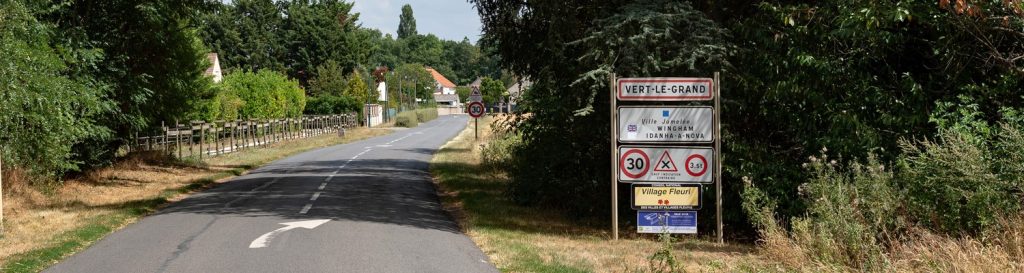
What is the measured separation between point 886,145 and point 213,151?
30936 mm

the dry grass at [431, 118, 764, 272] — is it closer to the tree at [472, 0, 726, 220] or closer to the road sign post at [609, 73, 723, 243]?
the road sign post at [609, 73, 723, 243]

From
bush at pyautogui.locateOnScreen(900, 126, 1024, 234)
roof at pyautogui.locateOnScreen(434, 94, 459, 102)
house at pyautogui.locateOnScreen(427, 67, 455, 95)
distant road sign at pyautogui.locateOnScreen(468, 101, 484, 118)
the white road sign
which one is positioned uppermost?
house at pyautogui.locateOnScreen(427, 67, 455, 95)

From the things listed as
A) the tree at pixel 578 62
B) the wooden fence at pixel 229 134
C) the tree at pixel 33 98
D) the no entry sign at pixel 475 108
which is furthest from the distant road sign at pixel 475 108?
the tree at pixel 33 98

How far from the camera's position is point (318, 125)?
2360 inches

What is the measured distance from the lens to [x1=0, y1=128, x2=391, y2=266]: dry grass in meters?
12.9

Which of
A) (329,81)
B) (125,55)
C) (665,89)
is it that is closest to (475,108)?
(125,55)

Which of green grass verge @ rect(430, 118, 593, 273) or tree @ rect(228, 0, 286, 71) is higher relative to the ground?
tree @ rect(228, 0, 286, 71)

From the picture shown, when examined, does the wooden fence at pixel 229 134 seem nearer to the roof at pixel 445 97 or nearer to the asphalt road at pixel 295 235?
the asphalt road at pixel 295 235

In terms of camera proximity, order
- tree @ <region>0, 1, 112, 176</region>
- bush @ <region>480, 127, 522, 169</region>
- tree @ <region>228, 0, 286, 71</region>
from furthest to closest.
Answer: tree @ <region>228, 0, 286, 71</region> → bush @ <region>480, 127, 522, 169</region> → tree @ <region>0, 1, 112, 176</region>

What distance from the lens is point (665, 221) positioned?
11953 millimetres

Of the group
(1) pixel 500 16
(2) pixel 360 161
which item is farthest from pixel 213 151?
(1) pixel 500 16

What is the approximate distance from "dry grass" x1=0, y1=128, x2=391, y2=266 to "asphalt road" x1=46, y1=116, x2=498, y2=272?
968mm

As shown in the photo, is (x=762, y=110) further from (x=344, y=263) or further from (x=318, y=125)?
(x=318, y=125)

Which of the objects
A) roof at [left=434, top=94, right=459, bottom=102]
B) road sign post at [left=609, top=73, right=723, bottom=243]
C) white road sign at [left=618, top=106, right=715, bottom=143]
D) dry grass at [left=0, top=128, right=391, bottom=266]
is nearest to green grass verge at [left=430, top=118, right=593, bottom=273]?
road sign post at [left=609, top=73, right=723, bottom=243]
